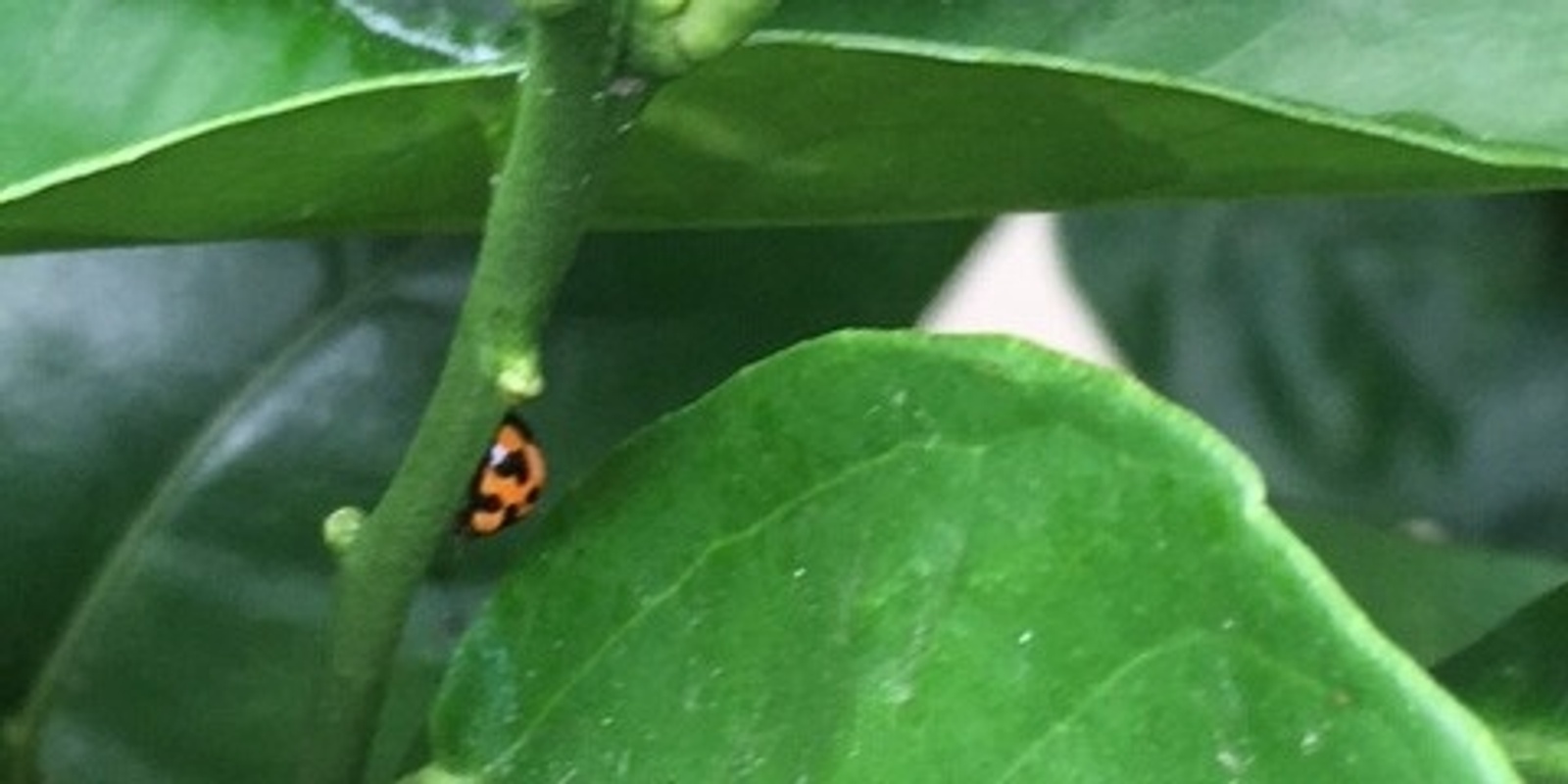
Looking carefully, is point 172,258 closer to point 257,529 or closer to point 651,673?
point 257,529

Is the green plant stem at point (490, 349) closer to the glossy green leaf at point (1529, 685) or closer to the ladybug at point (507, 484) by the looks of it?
the ladybug at point (507, 484)

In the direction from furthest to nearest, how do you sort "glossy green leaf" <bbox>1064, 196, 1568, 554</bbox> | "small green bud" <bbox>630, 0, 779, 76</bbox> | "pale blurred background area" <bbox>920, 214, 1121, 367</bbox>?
"pale blurred background area" <bbox>920, 214, 1121, 367</bbox> < "glossy green leaf" <bbox>1064, 196, 1568, 554</bbox> < "small green bud" <bbox>630, 0, 779, 76</bbox>

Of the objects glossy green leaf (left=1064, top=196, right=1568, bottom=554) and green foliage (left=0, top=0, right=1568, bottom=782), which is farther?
glossy green leaf (left=1064, top=196, right=1568, bottom=554)

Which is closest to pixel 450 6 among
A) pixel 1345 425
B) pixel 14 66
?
pixel 14 66

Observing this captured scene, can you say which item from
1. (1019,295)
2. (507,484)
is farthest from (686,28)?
(1019,295)

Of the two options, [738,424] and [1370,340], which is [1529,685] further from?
[1370,340]

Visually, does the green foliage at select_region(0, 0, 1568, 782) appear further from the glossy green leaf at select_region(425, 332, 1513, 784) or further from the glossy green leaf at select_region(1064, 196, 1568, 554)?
the glossy green leaf at select_region(1064, 196, 1568, 554)

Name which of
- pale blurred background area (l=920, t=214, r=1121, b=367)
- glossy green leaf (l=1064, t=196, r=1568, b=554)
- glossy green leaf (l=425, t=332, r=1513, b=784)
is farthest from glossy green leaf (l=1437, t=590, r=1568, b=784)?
pale blurred background area (l=920, t=214, r=1121, b=367)
